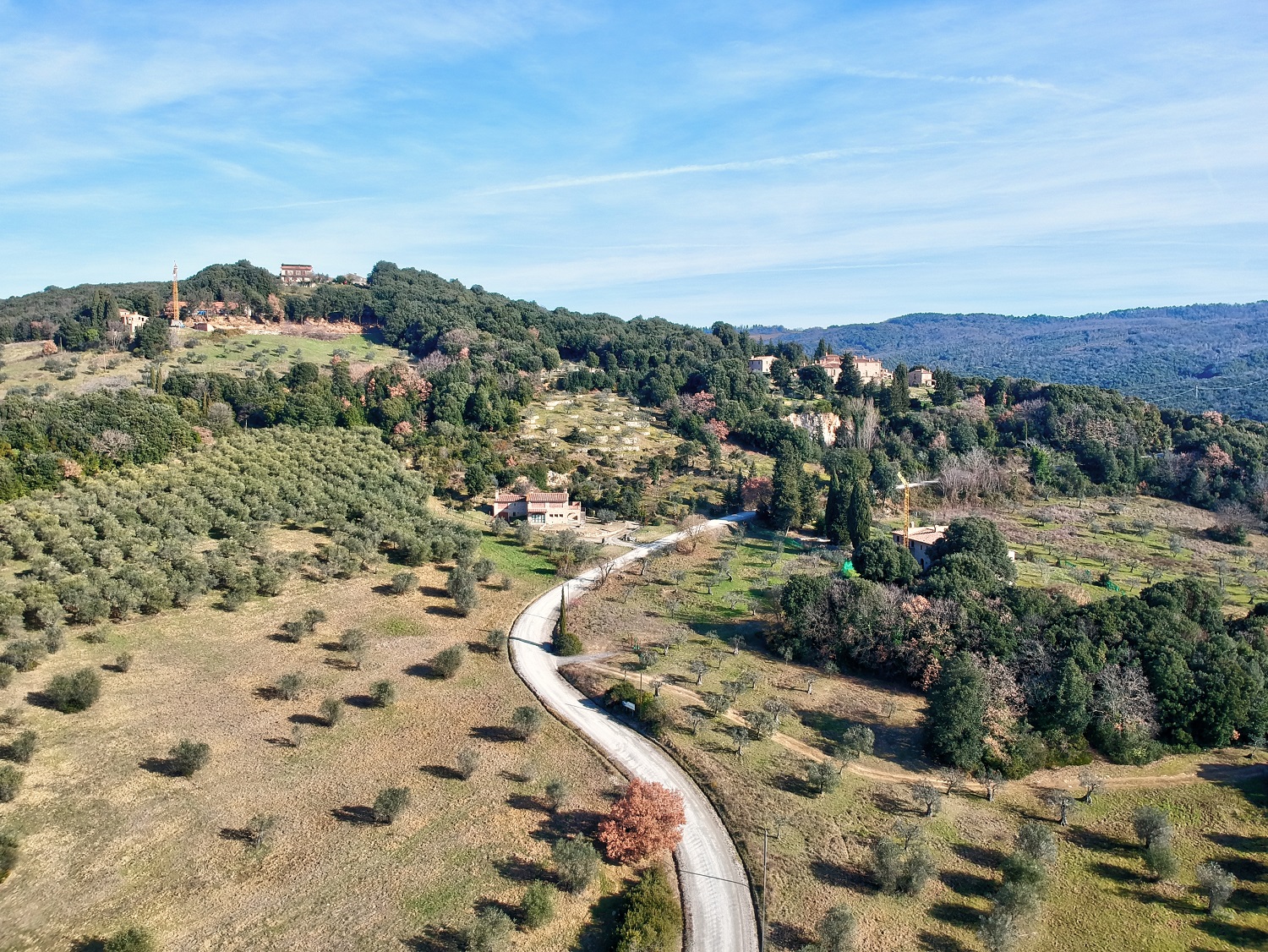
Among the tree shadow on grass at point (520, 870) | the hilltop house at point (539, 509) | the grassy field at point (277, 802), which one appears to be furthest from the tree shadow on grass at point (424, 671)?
the hilltop house at point (539, 509)

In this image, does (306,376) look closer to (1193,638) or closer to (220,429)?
(220,429)

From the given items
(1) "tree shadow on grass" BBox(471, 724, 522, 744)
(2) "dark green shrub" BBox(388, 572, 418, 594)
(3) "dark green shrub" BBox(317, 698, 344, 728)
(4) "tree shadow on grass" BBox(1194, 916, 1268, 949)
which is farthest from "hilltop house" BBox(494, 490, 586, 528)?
(4) "tree shadow on grass" BBox(1194, 916, 1268, 949)

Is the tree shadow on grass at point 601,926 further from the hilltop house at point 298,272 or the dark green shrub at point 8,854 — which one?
the hilltop house at point 298,272

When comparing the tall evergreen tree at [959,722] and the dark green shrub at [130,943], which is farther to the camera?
the tall evergreen tree at [959,722]

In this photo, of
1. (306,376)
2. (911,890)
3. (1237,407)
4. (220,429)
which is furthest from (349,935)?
(1237,407)

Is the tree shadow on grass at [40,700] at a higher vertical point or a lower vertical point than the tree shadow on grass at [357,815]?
higher
